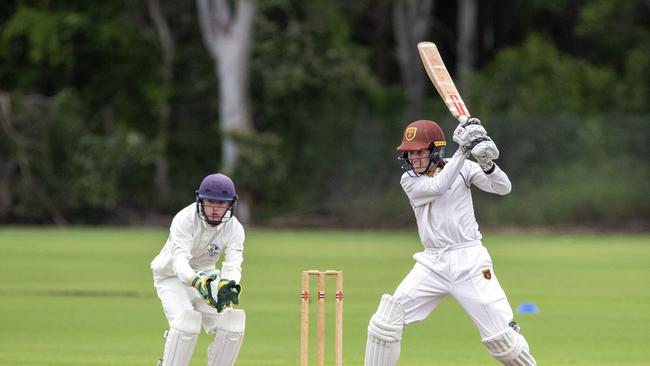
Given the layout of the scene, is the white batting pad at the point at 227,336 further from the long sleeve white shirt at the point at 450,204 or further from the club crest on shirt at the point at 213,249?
the long sleeve white shirt at the point at 450,204

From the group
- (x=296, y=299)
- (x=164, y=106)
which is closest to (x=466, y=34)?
(x=164, y=106)

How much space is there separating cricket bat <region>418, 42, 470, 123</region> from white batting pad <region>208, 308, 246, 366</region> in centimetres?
182

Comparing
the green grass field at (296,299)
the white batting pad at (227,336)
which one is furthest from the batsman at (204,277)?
the green grass field at (296,299)

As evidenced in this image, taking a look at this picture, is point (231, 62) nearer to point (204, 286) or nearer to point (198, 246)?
point (198, 246)

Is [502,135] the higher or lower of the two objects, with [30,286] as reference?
higher

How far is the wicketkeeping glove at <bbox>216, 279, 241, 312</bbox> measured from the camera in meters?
7.86

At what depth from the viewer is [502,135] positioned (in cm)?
3366

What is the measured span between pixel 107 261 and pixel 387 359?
14.0m

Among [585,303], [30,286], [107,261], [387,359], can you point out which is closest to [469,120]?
[387,359]

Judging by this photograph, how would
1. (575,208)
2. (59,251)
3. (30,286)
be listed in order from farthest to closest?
(575,208) < (59,251) < (30,286)

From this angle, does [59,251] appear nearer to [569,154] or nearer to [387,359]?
[569,154]

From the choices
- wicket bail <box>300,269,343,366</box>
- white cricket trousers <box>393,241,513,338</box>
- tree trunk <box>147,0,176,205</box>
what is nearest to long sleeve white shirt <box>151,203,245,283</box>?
wicket bail <box>300,269,343,366</box>

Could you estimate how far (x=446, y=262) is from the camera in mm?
8328

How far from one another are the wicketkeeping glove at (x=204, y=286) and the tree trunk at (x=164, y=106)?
26320mm
